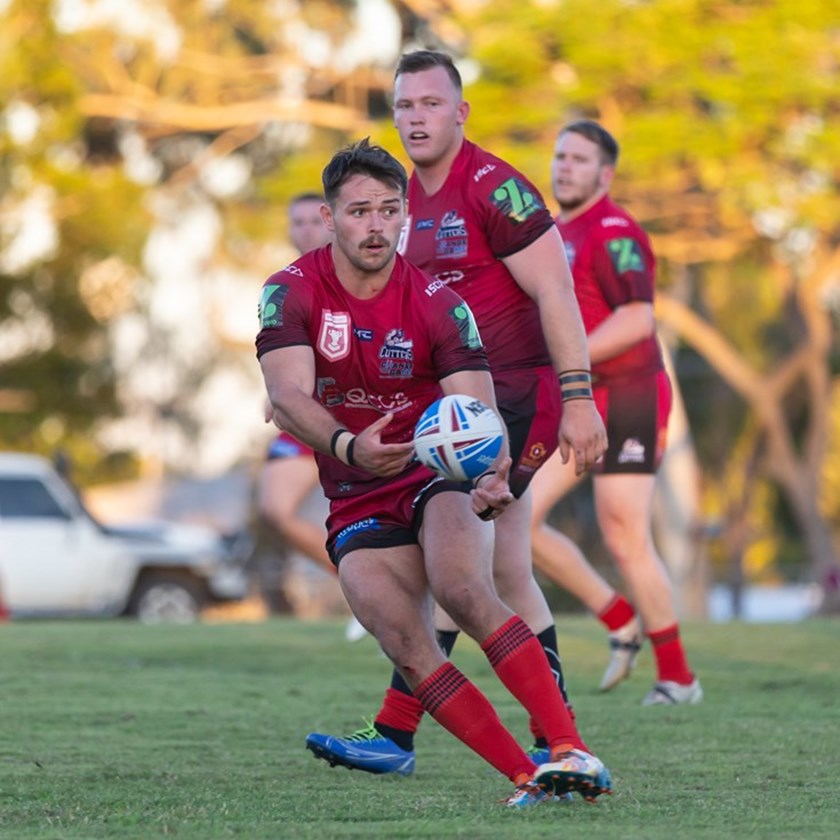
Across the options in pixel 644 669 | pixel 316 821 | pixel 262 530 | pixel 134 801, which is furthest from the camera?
pixel 262 530

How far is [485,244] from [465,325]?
0.87 meters

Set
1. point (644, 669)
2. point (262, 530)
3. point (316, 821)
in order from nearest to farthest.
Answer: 1. point (316, 821)
2. point (644, 669)
3. point (262, 530)

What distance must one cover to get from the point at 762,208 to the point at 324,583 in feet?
43.2

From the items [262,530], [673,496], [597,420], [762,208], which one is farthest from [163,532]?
[597,420]

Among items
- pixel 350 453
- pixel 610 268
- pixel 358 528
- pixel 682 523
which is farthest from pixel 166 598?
pixel 350 453

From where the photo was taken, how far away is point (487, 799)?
517cm

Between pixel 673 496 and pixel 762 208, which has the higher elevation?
pixel 762 208

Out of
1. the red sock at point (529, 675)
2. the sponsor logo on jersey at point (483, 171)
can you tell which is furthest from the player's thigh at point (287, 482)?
the red sock at point (529, 675)

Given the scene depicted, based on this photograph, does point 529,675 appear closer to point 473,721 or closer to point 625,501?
point 473,721

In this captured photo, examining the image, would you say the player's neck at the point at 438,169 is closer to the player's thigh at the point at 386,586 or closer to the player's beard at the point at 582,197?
the player's thigh at the point at 386,586

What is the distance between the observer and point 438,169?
620 centimetres

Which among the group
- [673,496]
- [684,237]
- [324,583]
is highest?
[684,237]

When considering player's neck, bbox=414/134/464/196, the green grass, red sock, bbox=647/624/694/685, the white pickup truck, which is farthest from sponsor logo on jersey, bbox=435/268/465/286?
the white pickup truck

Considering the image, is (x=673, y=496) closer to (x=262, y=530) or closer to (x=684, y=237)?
(x=684, y=237)
